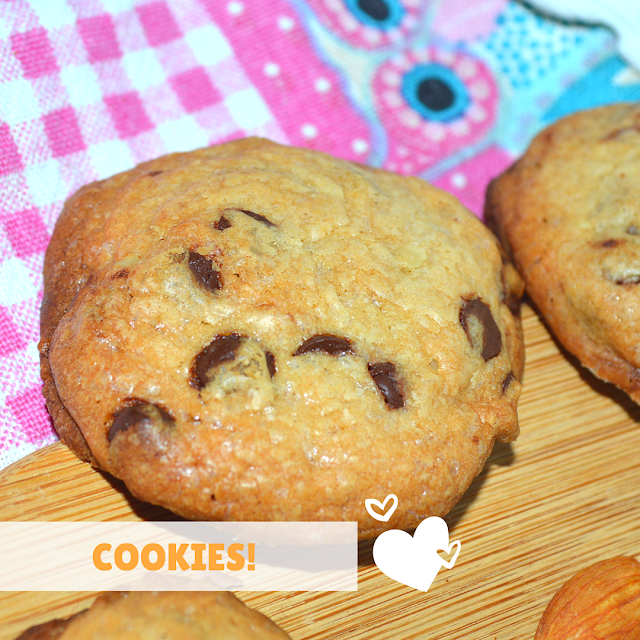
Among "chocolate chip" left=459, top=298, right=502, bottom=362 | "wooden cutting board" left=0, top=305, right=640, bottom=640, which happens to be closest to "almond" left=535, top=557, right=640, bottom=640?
"wooden cutting board" left=0, top=305, right=640, bottom=640

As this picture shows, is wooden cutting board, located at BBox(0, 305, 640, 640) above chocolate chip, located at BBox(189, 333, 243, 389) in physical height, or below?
below

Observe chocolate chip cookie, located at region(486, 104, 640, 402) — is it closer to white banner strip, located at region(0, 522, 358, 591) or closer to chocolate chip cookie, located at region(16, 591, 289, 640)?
white banner strip, located at region(0, 522, 358, 591)

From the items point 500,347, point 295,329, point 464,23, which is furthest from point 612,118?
point 295,329

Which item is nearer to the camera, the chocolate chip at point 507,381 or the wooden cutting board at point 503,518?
the wooden cutting board at point 503,518

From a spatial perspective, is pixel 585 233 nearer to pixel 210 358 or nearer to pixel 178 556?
pixel 210 358

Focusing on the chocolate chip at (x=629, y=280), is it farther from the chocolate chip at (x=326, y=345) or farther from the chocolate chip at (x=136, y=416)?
the chocolate chip at (x=136, y=416)

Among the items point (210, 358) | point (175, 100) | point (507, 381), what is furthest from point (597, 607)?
point (175, 100)

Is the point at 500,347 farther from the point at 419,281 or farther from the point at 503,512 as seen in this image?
the point at 503,512

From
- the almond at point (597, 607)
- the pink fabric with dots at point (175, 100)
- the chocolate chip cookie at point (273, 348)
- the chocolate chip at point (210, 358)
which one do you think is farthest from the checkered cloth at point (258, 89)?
the almond at point (597, 607)
